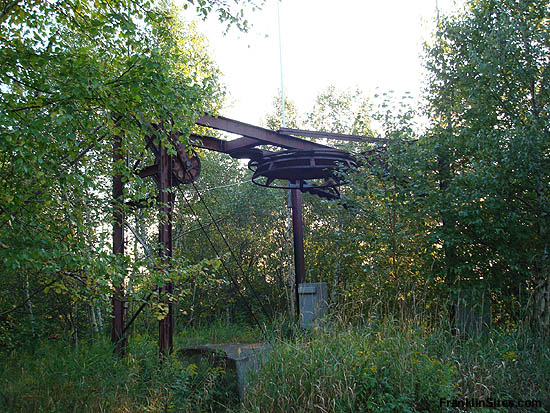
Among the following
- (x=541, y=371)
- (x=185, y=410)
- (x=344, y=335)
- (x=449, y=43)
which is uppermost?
(x=449, y=43)

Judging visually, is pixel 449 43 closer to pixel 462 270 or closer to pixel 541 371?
pixel 462 270

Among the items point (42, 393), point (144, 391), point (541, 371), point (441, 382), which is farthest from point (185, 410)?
point (541, 371)

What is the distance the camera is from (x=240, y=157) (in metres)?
9.41

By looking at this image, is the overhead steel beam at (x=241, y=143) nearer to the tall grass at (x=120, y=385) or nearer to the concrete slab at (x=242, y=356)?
the concrete slab at (x=242, y=356)

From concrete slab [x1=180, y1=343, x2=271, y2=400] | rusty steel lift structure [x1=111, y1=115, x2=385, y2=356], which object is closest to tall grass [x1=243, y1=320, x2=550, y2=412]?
concrete slab [x1=180, y1=343, x2=271, y2=400]

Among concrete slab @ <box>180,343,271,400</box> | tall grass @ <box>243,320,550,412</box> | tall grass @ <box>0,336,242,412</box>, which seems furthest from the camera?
tall grass @ <box>0,336,242,412</box>

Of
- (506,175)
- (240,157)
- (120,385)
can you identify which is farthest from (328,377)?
(240,157)

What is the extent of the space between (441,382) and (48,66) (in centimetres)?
461

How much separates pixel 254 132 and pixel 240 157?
0.70 m

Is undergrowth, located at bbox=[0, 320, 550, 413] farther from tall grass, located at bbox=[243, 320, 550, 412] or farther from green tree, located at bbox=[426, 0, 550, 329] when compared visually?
green tree, located at bbox=[426, 0, 550, 329]

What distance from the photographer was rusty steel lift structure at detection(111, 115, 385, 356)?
730 centimetres

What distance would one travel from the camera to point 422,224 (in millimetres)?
8055

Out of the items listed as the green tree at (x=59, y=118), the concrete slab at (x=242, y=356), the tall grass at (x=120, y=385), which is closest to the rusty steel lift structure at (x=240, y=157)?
the tall grass at (x=120, y=385)

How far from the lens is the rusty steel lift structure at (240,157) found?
7.30 m
